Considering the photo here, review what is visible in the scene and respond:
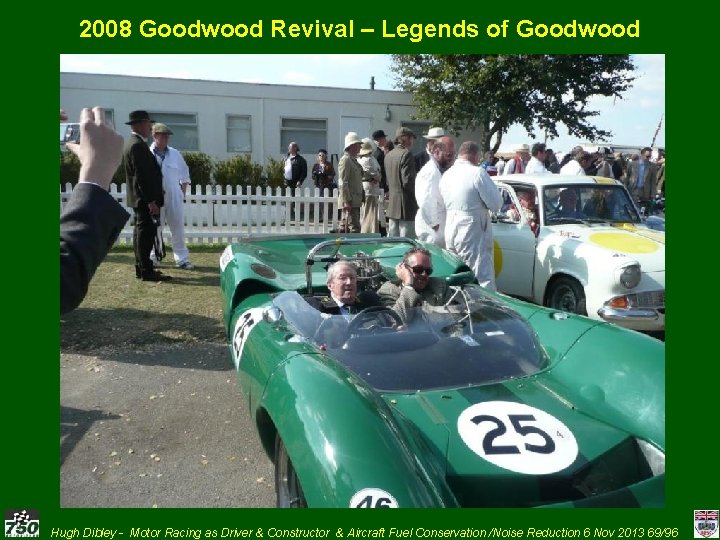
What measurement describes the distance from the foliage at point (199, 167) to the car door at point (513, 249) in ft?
34.3

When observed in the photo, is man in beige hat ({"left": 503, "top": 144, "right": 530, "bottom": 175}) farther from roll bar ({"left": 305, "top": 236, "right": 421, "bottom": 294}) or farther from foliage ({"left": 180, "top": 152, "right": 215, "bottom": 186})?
foliage ({"left": 180, "top": 152, "right": 215, "bottom": 186})

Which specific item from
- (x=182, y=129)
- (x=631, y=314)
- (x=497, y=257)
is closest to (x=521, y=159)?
(x=497, y=257)

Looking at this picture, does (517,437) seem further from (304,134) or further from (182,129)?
(304,134)

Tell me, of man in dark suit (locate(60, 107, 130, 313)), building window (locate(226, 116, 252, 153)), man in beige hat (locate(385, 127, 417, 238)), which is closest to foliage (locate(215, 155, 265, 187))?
building window (locate(226, 116, 252, 153))

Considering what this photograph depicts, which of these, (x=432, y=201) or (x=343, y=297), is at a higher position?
(x=432, y=201)

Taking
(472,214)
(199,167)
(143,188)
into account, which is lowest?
(472,214)

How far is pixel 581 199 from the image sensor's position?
6344 millimetres

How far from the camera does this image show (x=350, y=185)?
8711 mm

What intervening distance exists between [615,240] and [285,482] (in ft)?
14.1

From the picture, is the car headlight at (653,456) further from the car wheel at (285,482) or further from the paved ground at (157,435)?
the paved ground at (157,435)

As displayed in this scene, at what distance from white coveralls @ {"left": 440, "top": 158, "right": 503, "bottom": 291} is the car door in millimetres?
366

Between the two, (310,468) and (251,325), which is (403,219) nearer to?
(251,325)

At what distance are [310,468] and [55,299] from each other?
3.26 feet

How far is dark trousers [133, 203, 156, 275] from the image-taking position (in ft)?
22.5
